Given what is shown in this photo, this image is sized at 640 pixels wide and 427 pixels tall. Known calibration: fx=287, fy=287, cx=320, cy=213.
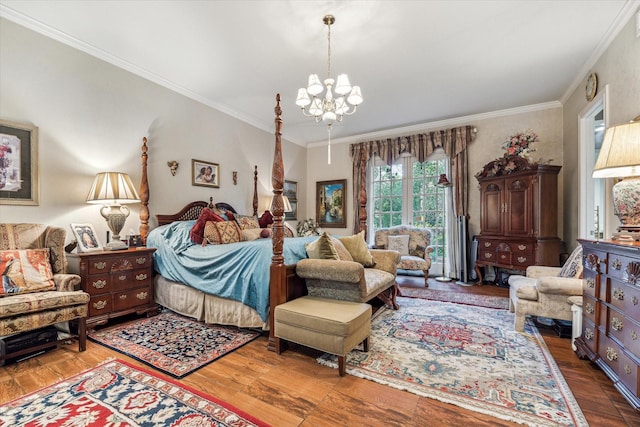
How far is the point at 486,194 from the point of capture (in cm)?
458

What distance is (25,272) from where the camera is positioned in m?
2.30

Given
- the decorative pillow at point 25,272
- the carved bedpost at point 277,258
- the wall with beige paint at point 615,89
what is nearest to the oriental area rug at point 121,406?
the carved bedpost at point 277,258

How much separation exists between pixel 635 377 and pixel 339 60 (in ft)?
11.5

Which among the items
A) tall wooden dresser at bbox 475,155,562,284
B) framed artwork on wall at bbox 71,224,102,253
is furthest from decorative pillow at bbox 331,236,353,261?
tall wooden dresser at bbox 475,155,562,284

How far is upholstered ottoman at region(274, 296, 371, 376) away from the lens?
1948mm

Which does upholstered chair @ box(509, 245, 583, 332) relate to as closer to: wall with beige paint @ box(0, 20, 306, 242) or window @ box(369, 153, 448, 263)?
window @ box(369, 153, 448, 263)

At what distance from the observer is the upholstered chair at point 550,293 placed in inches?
96.5

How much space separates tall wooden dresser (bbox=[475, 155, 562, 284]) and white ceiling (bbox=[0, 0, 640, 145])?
1.15 metres

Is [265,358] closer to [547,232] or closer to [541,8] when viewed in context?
[541,8]

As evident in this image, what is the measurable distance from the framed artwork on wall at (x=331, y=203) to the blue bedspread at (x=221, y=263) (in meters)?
3.38

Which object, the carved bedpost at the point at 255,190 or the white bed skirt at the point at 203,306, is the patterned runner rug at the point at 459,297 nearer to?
the white bed skirt at the point at 203,306

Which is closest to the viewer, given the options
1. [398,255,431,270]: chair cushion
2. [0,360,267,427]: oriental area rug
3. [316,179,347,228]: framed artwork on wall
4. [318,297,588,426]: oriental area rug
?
[0,360,267,427]: oriental area rug

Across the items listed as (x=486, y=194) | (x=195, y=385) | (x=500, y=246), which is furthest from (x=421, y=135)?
(x=195, y=385)

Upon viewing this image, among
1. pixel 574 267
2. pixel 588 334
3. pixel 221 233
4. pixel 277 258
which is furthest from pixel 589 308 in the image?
pixel 221 233
